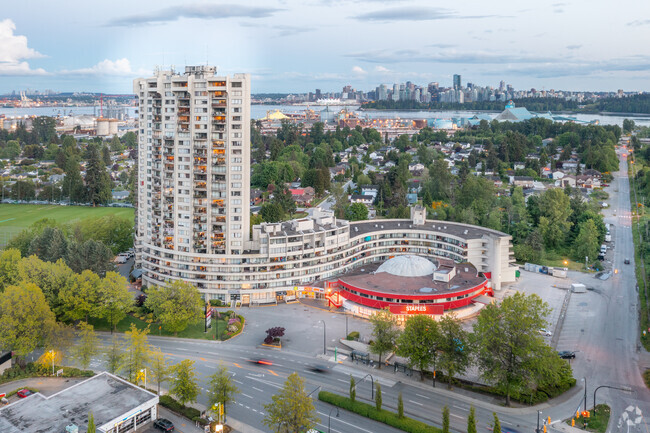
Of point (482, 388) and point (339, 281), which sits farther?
point (339, 281)

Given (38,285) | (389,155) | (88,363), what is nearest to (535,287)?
(88,363)

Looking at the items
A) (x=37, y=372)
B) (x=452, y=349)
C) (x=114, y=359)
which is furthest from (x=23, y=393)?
(x=452, y=349)

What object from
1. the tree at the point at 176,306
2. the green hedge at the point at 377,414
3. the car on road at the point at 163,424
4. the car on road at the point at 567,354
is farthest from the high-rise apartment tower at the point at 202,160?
the car on road at the point at 567,354

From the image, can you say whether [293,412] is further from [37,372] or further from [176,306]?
[37,372]

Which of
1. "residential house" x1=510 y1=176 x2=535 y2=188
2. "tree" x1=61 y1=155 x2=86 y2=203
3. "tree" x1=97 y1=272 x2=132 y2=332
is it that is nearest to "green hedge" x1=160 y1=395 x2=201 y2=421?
"tree" x1=97 y1=272 x2=132 y2=332

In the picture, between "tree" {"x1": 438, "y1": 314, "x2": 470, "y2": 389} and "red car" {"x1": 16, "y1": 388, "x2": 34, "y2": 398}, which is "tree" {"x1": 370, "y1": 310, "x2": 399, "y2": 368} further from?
"red car" {"x1": 16, "y1": 388, "x2": 34, "y2": 398}

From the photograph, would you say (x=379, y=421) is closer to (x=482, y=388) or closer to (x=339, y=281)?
(x=482, y=388)

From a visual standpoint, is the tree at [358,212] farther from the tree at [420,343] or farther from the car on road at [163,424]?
the car on road at [163,424]
